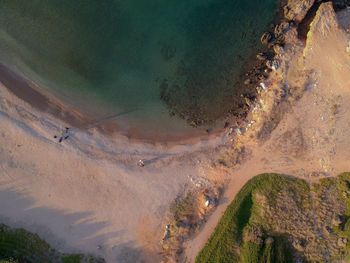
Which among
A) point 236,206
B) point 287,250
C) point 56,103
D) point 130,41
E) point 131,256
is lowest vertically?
point 287,250

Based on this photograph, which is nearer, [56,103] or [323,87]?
[323,87]

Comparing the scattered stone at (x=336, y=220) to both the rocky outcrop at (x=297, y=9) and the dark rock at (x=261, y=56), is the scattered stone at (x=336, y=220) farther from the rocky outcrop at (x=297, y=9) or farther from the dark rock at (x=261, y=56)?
the rocky outcrop at (x=297, y=9)

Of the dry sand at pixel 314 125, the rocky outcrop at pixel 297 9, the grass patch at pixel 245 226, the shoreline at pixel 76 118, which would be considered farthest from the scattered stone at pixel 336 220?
the rocky outcrop at pixel 297 9

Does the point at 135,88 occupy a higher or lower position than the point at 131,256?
higher

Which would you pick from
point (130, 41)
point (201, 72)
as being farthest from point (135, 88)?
point (201, 72)

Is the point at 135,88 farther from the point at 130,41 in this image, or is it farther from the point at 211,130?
the point at 211,130

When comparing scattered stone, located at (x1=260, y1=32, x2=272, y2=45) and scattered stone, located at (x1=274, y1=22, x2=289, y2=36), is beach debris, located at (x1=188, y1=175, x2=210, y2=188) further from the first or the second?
scattered stone, located at (x1=274, y1=22, x2=289, y2=36)

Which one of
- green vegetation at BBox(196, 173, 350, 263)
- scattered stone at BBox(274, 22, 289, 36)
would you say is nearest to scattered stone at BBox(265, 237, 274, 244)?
green vegetation at BBox(196, 173, 350, 263)
